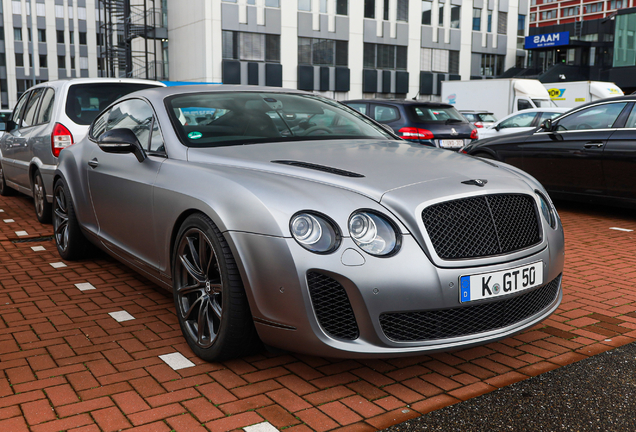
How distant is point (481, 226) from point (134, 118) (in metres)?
2.64

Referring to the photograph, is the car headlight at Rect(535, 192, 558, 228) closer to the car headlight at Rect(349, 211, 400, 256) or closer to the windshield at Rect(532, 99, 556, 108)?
the car headlight at Rect(349, 211, 400, 256)

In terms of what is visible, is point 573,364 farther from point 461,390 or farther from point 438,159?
point 438,159

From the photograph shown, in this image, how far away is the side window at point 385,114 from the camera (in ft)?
36.1

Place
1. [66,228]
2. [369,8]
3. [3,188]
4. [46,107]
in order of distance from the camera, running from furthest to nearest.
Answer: [369,8] → [3,188] → [46,107] → [66,228]

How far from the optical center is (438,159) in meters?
3.47

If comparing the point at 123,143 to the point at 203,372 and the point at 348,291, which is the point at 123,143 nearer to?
the point at 203,372

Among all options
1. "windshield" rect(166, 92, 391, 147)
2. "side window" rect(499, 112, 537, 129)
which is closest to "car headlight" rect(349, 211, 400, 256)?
"windshield" rect(166, 92, 391, 147)

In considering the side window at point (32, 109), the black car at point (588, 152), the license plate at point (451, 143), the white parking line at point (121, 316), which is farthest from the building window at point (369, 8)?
the white parking line at point (121, 316)

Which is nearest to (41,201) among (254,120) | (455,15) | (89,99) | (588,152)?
(89,99)

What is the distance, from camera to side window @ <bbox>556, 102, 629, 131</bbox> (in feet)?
24.9

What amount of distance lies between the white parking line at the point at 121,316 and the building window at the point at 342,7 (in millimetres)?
36082

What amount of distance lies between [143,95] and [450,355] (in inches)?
104

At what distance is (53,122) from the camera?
275 inches

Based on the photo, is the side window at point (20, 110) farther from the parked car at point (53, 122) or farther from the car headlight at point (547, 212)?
the car headlight at point (547, 212)
